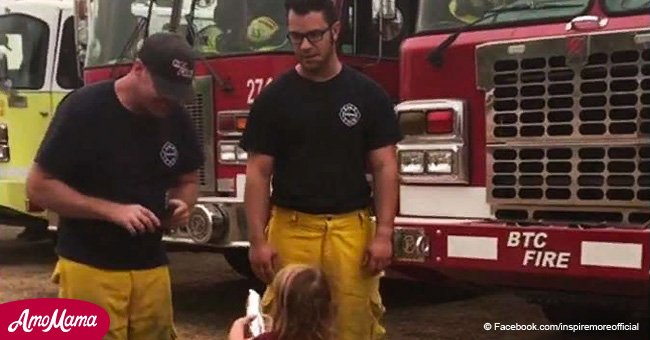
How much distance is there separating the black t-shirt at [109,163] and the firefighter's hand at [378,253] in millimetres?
724

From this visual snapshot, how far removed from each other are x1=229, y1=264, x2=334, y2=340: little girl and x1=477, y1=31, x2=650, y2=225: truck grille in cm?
177

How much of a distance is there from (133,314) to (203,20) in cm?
317

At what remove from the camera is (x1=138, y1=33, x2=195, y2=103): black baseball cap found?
3.18 metres

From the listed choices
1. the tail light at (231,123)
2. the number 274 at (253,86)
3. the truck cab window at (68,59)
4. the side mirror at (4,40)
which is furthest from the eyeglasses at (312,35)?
the side mirror at (4,40)

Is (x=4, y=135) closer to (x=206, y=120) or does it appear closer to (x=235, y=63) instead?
(x=206, y=120)

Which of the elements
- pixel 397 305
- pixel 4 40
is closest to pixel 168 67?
pixel 397 305

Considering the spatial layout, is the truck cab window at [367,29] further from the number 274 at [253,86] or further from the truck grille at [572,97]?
the truck grille at [572,97]

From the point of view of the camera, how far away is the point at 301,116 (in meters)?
3.56

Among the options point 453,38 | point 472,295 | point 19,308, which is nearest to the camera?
point 19,308

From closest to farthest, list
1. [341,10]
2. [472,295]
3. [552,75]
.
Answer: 1. [552,75]
2. [341,10]
3. [472,295]

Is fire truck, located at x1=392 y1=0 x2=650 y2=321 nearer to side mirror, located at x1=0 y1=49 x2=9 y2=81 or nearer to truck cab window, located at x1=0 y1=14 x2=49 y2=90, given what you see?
side mirror, located at x1=0 y1=49 x2=9 y2=81

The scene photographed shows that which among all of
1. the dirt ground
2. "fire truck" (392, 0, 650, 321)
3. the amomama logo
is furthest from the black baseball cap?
the dirt ground

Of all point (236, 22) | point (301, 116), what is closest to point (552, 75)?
point (301, 116)

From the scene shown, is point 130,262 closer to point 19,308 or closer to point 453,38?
point 19,308
